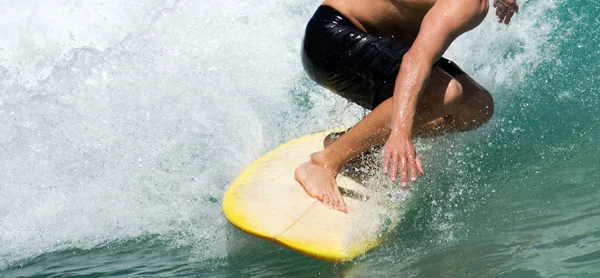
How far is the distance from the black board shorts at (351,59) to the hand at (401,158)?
564 millimetres

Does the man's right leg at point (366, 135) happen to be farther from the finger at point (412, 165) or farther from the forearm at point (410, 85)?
the finger at point (412, 165)

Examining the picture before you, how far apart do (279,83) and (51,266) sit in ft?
7.61

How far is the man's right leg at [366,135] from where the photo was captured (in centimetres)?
354

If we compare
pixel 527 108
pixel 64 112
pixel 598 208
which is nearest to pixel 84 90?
pixel 64 112

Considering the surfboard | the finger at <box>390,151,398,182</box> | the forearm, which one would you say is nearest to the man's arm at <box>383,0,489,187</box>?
the forearm

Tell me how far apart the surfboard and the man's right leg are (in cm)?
6

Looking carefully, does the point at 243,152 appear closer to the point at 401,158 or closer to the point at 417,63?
the point at 417,63

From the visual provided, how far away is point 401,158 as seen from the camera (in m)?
3.01

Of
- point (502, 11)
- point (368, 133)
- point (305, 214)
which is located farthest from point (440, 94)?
point (305, 214)

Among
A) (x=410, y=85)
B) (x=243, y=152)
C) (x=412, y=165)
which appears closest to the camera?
(x=412, y=165)

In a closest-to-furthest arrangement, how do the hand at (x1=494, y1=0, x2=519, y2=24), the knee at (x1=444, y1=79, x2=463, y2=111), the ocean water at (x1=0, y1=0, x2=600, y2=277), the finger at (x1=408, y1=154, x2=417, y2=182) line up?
the finger at (x1=408, y1=154, x2=417, y2=182)
the ocean water at (x1=0, y1=0, x2=600, y2=277)
the knee at (x1=444, y1=79, x2=463, y2=111)
the hand at (x1=494, y1=0, x2=519, y2=24)

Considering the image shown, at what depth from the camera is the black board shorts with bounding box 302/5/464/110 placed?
3.59 metres

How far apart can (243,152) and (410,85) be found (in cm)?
166

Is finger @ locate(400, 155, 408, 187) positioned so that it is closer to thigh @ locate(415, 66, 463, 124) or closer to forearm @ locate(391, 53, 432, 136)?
forearm @ locate(391, 53, 432, 136)
